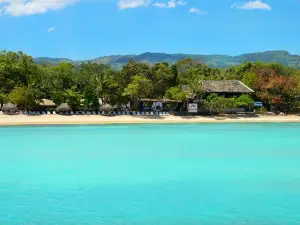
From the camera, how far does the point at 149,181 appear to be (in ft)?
46.3

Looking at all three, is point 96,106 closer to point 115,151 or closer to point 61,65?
point 61,65

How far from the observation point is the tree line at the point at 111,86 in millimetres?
41781

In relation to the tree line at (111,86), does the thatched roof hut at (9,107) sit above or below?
below

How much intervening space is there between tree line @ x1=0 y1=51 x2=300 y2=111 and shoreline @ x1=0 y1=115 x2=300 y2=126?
2.06 m

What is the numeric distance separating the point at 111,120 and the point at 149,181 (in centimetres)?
2511

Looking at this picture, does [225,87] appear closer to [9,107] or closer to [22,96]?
[22,96]

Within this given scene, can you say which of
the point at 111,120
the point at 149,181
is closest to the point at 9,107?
the point at 111,120

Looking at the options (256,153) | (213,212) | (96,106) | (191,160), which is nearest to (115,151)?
(191,160)

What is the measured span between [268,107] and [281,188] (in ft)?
116

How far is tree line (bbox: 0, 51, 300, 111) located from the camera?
137 ft

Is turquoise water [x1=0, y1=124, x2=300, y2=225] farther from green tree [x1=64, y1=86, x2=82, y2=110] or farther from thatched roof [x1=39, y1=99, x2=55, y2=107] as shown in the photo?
thatched roof [x1=39, y1=99, x2=55, y2=107]

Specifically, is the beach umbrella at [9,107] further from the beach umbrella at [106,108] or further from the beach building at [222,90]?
the beach building at [222,90]

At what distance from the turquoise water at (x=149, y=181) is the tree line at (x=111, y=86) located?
15.2 meters

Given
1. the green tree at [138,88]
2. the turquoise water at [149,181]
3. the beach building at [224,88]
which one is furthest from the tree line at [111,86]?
the turquoise water at [149,181]
